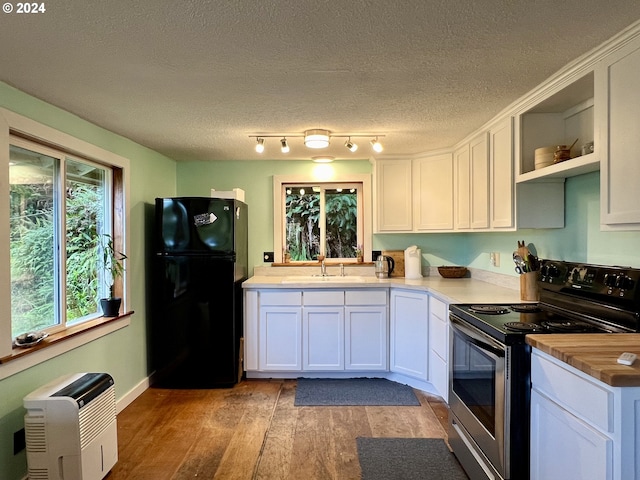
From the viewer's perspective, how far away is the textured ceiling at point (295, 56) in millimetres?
1407

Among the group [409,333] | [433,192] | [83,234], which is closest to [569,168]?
[433,192]

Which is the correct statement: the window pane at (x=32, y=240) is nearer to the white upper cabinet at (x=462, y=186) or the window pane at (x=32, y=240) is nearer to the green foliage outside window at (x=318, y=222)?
the green foliage outside window at (x=318, y=222)

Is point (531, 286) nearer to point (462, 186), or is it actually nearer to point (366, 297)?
point (462, 186)

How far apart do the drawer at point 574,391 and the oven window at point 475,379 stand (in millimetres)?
225

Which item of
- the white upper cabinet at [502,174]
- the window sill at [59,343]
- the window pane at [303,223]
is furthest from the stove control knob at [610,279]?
the window sill at [59,343]

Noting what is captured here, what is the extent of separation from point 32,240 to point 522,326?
2.65m

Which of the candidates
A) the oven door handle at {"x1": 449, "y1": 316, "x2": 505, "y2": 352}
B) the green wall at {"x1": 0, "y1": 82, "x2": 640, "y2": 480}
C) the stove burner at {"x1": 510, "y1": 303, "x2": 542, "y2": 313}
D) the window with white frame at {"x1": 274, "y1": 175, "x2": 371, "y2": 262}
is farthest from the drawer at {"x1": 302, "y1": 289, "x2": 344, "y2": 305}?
the stove burner at {"x1": 510, "y1": 303, "x2": 542, "y2": 313}

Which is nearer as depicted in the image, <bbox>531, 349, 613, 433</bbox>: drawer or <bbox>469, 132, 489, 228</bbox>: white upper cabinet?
<bbox>531, 349, 613, 433</bbox>: drawer

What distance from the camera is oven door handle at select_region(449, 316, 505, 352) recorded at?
1.79m

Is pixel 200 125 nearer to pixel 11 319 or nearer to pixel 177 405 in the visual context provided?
pixel 11 319

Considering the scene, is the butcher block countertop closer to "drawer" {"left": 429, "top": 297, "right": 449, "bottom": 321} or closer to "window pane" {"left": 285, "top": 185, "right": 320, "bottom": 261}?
"drawer" {"left": 429, "top": 297, "right": 449, "bottom": 321}

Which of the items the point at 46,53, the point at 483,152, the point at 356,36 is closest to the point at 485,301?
the point at 483,152

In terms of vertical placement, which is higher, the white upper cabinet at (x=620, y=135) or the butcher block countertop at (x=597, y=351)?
the white upper cabinet at (x=620, y=135)

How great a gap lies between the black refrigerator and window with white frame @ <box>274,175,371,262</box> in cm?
95
